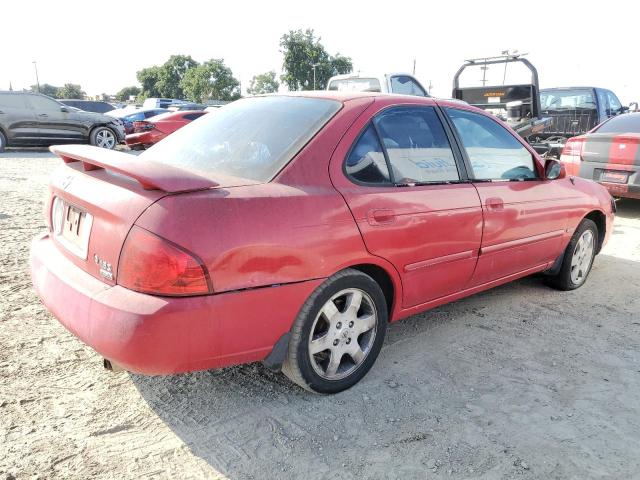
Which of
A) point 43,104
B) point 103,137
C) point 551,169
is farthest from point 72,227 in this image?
point 103,137

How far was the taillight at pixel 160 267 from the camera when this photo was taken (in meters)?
2.05

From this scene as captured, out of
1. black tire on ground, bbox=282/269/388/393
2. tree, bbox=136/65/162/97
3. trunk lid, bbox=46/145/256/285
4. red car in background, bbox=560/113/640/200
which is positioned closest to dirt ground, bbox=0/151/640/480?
black tire on ground, bbox=282/269/388/393

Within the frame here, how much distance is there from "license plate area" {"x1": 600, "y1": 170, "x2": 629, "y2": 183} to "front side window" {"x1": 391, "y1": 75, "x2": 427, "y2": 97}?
154 inches

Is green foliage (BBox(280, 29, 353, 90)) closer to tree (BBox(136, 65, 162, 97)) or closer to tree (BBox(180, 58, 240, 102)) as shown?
tree (BBox(180, 58, 240, 102))

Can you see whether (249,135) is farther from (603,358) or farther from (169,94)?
(169,94)

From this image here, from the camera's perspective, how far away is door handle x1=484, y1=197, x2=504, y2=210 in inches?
133

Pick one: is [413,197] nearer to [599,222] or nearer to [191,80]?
[599,222]

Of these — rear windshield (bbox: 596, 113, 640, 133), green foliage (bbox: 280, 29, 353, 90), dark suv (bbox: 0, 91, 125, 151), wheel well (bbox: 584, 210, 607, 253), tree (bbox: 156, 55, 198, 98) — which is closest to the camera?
wheel well (bbox: 584, 210, 607, 253)

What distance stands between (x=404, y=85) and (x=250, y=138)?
8046 millimetres

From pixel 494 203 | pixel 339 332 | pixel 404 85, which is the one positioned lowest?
pixel 339 332

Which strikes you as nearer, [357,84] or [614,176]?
[614,176]

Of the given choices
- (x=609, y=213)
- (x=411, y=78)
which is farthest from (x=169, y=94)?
(x=609, y=213)

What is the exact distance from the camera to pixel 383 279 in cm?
292

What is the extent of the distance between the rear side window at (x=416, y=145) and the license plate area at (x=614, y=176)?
506 centimetres
